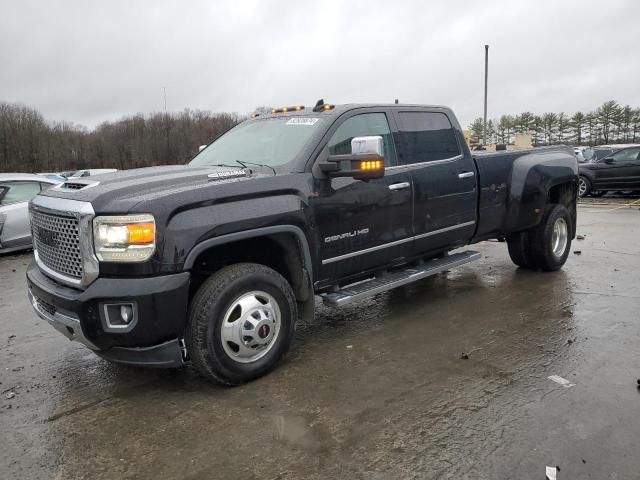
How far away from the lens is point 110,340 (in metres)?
3.27

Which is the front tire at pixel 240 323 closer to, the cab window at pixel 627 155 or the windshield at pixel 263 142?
the windshield at pixel 263 142

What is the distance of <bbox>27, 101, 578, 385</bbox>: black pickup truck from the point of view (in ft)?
10.6

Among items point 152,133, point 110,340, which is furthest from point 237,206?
point 152,133

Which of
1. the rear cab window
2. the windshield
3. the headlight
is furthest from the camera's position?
the rear cab window

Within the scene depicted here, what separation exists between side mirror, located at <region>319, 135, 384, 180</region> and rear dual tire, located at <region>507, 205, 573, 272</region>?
328cm

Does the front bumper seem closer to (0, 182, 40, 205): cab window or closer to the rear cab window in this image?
the rear cab window

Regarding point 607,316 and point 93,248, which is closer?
point 93,248

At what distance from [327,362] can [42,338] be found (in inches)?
108

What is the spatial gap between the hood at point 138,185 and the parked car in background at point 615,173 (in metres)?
14.4

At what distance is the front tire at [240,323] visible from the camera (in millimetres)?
3402

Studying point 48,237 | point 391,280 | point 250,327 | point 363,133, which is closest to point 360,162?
point 363,133

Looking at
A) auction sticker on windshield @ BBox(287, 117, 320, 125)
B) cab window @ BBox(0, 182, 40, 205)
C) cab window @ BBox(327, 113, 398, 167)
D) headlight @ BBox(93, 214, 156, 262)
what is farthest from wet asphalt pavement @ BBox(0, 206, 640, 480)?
cab window @ BBox(0, 182, 40, 205)

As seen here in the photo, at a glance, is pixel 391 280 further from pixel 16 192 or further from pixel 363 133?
pixel 16 192

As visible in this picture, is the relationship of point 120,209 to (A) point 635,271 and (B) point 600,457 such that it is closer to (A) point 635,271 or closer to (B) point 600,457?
(B) point 600,457
